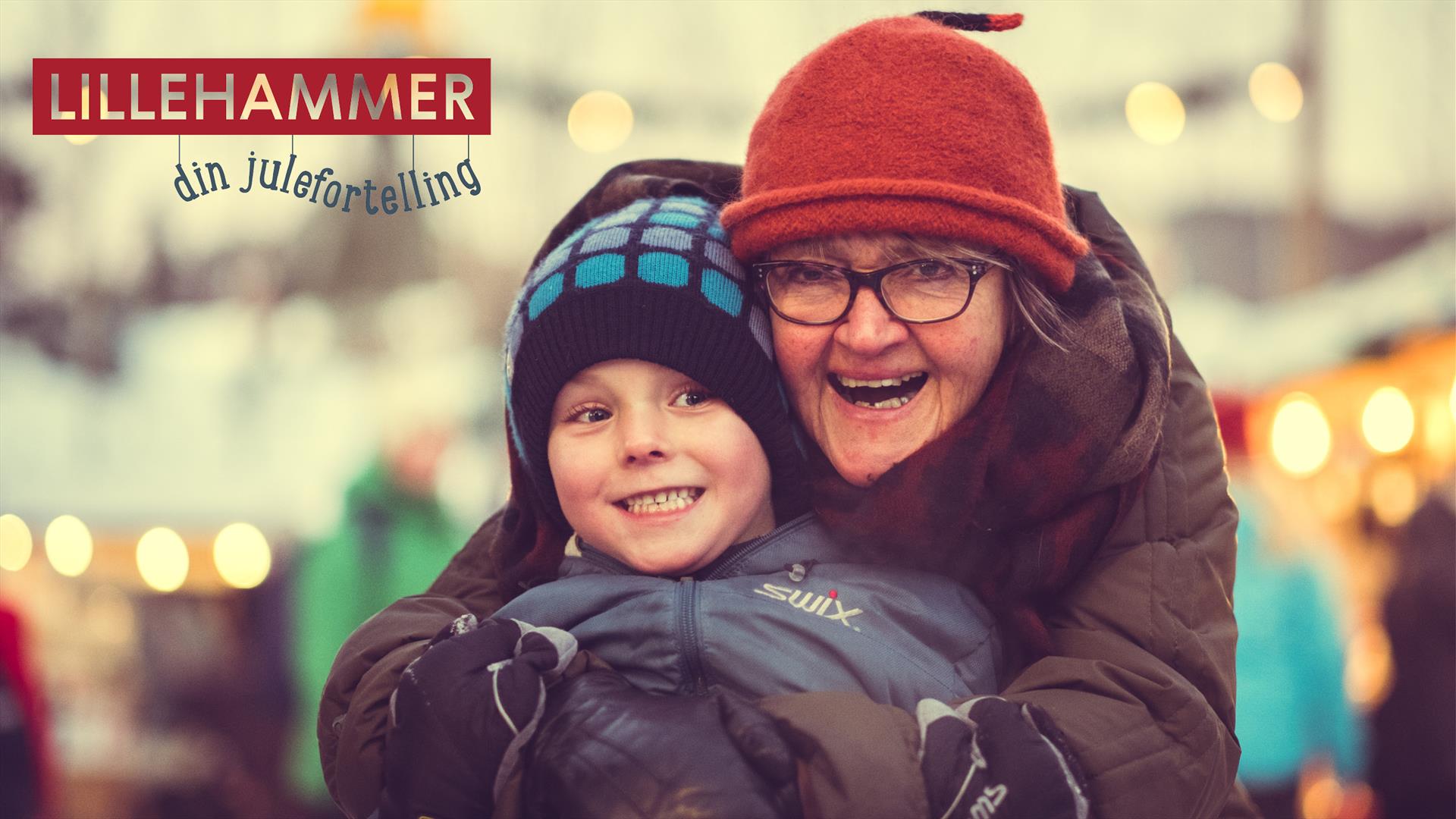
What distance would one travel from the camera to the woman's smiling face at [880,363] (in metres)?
1.89

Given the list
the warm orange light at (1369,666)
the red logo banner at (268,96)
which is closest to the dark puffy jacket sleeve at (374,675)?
the red logo banner at (268,96)

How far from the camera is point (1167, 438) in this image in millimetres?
2029

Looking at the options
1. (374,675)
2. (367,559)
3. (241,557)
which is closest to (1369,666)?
(367,559)

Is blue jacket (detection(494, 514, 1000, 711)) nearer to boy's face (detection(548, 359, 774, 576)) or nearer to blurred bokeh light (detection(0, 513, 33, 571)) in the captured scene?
boy's face (detection(548, 359, 774, 576))

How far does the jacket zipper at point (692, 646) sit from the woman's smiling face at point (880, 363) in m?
0.31

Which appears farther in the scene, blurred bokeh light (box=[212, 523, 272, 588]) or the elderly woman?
blurred bokeh light (box=[212, 523, 272, 588])

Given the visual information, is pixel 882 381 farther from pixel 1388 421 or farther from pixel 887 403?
pixel 1388 421

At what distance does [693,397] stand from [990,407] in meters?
0.43

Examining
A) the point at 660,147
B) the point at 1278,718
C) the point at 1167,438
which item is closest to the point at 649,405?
the point at 1167,438

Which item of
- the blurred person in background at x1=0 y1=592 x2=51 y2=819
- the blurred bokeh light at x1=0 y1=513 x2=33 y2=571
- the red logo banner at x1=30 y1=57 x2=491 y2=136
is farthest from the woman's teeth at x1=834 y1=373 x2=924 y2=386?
the blurred bokeh light at x1=0 y1=513 x2=33 y2=571

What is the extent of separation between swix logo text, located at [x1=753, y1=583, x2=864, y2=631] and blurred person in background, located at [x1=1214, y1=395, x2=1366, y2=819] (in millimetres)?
2659

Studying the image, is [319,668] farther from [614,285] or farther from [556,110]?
[556,110]

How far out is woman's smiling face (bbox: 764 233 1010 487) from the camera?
6.19 feet

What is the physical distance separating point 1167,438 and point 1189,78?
Answer: 827 cm
